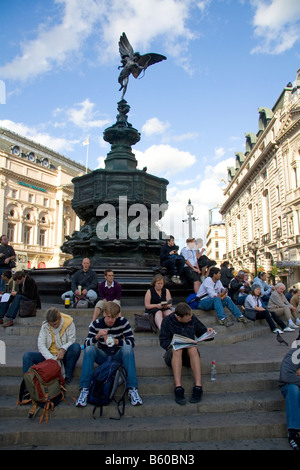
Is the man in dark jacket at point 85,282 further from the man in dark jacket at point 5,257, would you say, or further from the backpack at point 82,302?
the man in dark jacket at point 5,257

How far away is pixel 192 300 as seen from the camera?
727cm

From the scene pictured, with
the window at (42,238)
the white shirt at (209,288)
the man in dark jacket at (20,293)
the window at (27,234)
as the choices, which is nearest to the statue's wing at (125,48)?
the white shirt at (209,288)

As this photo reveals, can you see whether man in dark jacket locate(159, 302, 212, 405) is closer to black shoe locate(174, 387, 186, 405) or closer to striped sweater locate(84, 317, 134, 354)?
black shoe locate(174, 387, 186, 405)

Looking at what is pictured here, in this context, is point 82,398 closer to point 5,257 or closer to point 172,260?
point 172,260

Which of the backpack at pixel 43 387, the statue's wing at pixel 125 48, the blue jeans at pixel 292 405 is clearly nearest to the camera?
the blue jeans at pixel 292 405

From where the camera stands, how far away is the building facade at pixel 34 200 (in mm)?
51781

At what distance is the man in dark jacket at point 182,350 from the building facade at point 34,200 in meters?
47.9

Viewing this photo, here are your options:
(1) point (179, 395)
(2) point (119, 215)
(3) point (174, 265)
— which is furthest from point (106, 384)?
(2) point (119, 215)

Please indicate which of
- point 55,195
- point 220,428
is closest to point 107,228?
point 220,428

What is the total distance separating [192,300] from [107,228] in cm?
390

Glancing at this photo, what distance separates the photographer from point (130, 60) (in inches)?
462

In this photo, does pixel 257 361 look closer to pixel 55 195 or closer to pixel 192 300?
pixel 192 300

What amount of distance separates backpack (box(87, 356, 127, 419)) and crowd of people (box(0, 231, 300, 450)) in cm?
10

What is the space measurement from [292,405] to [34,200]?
189ft
